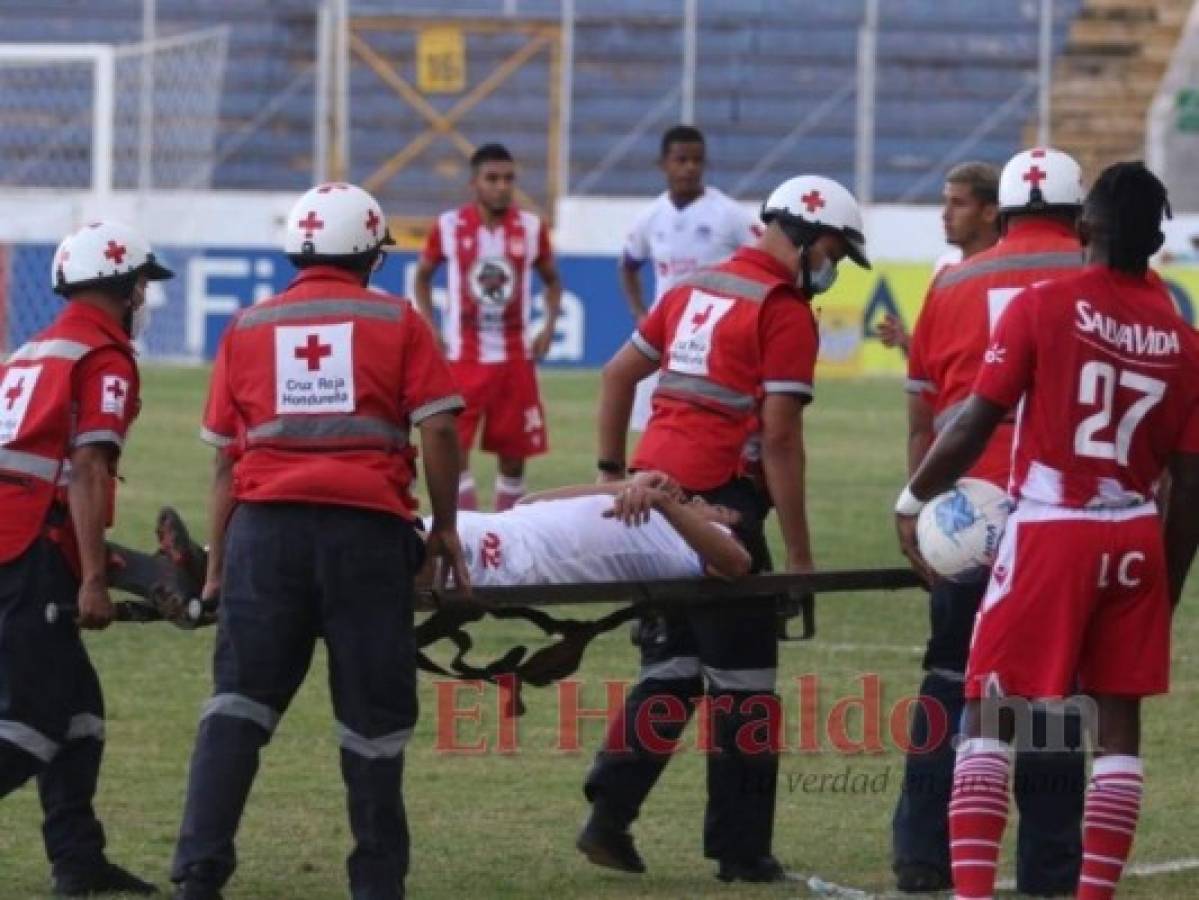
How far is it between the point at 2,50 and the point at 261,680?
2511cm

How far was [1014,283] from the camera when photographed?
869 cm

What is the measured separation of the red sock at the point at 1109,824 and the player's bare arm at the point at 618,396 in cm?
232

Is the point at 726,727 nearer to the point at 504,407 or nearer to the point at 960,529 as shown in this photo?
the point at 960,529

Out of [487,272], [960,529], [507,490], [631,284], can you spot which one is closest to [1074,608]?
[960,529]

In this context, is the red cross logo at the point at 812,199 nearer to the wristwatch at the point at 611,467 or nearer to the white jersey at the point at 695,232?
the wristwatch at the point at 611,467

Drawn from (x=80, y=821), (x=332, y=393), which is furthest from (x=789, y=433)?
(x=80, y=821)

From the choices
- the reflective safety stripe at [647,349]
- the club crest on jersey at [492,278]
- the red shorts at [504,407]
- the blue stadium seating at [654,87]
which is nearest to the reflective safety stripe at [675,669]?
the reflective safety stripe at [647,349]

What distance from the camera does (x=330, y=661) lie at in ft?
26.1

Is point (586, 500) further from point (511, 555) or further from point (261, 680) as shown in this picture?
point (261, 680)

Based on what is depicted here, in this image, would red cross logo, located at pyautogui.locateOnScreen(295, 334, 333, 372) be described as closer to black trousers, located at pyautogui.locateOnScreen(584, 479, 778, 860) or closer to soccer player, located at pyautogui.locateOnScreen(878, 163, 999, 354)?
black trousers, located at pyautogui.locateOnScreen(584, 479, 778, 860)

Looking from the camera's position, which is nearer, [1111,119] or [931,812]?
[931,812]

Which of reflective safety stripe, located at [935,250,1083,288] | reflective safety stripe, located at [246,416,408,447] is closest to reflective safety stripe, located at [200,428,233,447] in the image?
reflective safety stripe, located at [246,416,408,447]

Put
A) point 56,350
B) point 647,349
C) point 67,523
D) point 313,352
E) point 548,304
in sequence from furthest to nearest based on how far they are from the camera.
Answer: point 548,304, point 647,349, point 67,523, point 56,350, point 313,352

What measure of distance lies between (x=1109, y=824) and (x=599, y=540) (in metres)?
2.14
